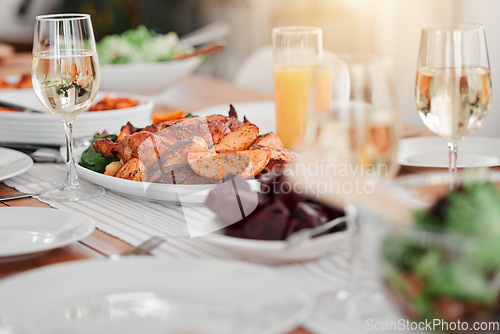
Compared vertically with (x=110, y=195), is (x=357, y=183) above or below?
above

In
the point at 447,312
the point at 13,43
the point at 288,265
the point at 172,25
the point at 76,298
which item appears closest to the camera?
the point at 447,312

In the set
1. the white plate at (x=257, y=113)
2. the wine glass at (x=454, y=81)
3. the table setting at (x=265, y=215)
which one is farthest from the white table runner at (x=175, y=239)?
the white plate at (x=257, y=113)

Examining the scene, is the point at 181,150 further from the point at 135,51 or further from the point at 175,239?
the point at 135,51

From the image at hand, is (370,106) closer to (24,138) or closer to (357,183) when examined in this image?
(357,183)

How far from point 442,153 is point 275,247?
761mm

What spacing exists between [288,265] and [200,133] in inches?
16.6

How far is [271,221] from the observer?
813 millimetres

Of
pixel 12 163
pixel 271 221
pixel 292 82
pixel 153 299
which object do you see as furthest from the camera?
pixel 292 82

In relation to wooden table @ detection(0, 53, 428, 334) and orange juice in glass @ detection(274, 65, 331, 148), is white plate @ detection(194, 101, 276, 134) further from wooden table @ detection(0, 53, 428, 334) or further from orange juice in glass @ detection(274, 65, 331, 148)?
wooden table @ detection(0, 53, 428, 334)

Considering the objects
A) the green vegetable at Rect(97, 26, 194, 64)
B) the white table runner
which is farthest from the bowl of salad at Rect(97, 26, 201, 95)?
the white table runner

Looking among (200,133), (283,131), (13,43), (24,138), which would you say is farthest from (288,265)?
(13,43)

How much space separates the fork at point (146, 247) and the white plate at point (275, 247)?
0.36ft

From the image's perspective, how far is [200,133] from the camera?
1.18 metres

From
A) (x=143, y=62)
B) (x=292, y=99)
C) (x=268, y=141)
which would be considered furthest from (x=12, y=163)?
(x=143, y=62)
